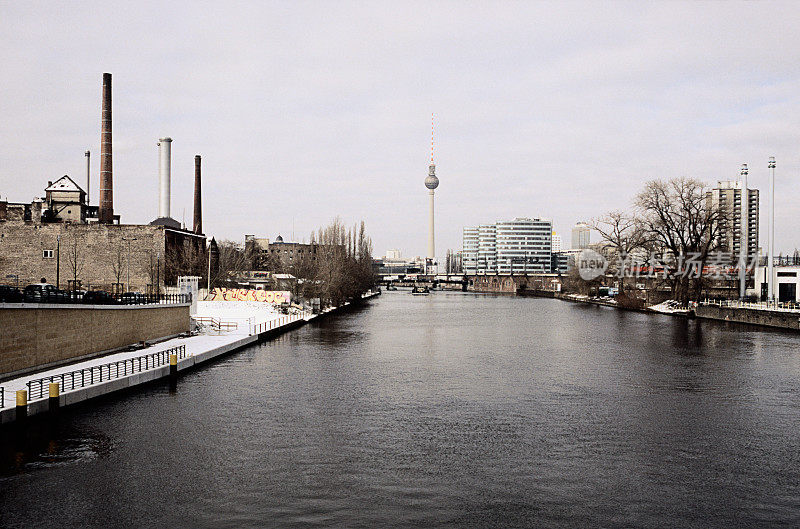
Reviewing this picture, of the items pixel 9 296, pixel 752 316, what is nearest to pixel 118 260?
pixel 9 296

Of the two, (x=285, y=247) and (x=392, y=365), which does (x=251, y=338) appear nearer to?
(x=392, y=365)

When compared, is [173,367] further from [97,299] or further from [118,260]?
[118,260]

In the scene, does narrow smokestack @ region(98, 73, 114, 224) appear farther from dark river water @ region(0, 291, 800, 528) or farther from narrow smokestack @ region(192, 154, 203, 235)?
dark river water @ region(0, 291, 800, 528)

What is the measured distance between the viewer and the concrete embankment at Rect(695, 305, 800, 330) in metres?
55.2

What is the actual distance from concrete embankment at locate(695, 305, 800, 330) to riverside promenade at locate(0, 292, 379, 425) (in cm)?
4293

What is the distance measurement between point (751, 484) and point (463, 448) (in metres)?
7.46

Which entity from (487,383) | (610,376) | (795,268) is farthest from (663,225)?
(487,383)

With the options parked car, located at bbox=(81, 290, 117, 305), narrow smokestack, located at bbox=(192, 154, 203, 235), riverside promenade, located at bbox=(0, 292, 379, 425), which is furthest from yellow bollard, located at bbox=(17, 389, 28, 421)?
narrow smokestack, located at bbox=(192, 154, 203, 235)

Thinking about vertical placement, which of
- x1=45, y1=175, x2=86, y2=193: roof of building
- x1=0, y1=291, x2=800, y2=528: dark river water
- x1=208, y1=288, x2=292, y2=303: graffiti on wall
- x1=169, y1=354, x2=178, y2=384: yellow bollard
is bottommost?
x1=0, y1=291, x2=800, y2=528: dark river water

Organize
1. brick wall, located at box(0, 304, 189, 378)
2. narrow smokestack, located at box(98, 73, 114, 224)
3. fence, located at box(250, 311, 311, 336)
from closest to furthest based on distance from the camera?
brick wall, located at box(0, 304, 189, 378) → fence, located at box(250, 311, 311, 336) → narrow smokestack, located at box(98, 73, 114, 224)

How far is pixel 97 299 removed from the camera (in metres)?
32.9

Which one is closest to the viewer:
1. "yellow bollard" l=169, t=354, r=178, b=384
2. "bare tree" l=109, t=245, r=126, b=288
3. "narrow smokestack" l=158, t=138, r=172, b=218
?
"yellow bollard" l=169, t=354, r=178, b=384

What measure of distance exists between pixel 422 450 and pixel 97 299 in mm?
21775

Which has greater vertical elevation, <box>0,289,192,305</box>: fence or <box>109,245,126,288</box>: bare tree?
<box>109,245,126,288</box>: bare tree
